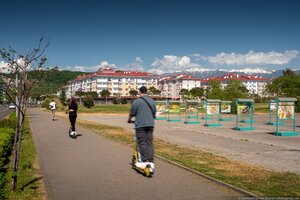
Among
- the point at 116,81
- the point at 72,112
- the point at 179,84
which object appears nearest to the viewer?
the point at 72,112

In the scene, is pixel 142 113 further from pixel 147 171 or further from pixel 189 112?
pixel 189 112

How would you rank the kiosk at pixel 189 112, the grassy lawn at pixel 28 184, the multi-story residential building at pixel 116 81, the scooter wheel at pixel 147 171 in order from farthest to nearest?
the multi-story residential building at pixel 116 81, the kiosk at pixel 189 112, the scooter wheel at pixel 147 171, the grassy lawn at pixel 28 184

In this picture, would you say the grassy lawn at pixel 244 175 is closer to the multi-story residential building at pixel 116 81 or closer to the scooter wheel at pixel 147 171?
the scooter wheel at pixel 147 171

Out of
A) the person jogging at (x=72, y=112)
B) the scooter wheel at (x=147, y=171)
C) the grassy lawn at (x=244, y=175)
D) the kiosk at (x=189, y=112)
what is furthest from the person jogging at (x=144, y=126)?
the kiosk at (x=189, y=112)

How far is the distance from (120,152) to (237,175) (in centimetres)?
428

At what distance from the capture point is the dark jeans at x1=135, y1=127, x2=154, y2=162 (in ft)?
24.1

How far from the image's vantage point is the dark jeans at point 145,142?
290 inches

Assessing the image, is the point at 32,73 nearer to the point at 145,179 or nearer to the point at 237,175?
the point at 145,179

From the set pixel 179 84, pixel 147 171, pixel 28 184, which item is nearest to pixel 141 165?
pixel 147 171

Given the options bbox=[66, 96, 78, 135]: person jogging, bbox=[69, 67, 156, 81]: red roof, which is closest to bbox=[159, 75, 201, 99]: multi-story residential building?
bbox=[69, 67, 156, 81]: red roof

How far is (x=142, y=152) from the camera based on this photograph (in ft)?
24.3

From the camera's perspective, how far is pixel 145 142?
740 centimetres

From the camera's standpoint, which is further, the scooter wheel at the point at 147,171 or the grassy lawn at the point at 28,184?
the scooter wheel at the point at 147,171

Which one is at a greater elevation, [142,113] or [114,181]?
[142,113]
